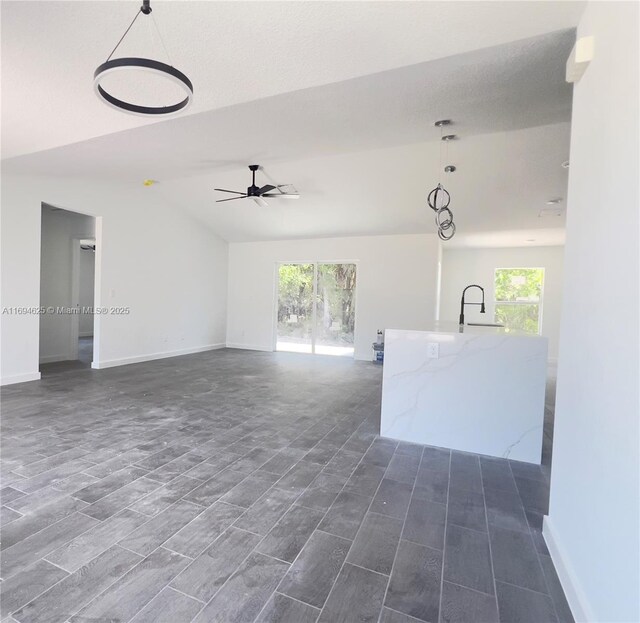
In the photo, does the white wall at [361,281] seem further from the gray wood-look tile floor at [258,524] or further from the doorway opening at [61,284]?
the gray wood-look tile floor at [258,524]

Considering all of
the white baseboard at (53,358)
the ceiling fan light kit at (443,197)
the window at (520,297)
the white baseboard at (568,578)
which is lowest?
the white baseboard at (53,358)

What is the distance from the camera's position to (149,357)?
6508mm

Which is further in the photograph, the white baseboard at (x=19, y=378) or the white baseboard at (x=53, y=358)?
the white baseboard at (x=53, y=358)

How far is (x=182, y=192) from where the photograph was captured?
646cm

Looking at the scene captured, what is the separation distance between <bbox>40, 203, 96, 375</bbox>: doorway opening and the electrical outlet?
5549 millimetres

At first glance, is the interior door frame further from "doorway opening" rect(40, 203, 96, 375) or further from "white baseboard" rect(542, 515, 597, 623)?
"white baseboard" rect(542, 515, 597, 623)

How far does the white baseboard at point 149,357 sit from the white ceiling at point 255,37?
411cm

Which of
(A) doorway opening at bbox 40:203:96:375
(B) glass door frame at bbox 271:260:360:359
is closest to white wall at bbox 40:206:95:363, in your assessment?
(A) doorway opening at bbox 40:203:96:375

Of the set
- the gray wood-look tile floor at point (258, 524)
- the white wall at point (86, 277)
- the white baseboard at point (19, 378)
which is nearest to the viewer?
the gray wood-look tile floor at point (258, 524)

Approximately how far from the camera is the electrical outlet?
292cm

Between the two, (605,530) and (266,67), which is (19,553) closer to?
(605,530)

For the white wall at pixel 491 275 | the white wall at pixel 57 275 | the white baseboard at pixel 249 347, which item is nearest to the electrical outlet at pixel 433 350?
the white wall at pixel 491 275

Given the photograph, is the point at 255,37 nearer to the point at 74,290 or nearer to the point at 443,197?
the point at 443,197

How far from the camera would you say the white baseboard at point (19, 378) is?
14.6 ft
